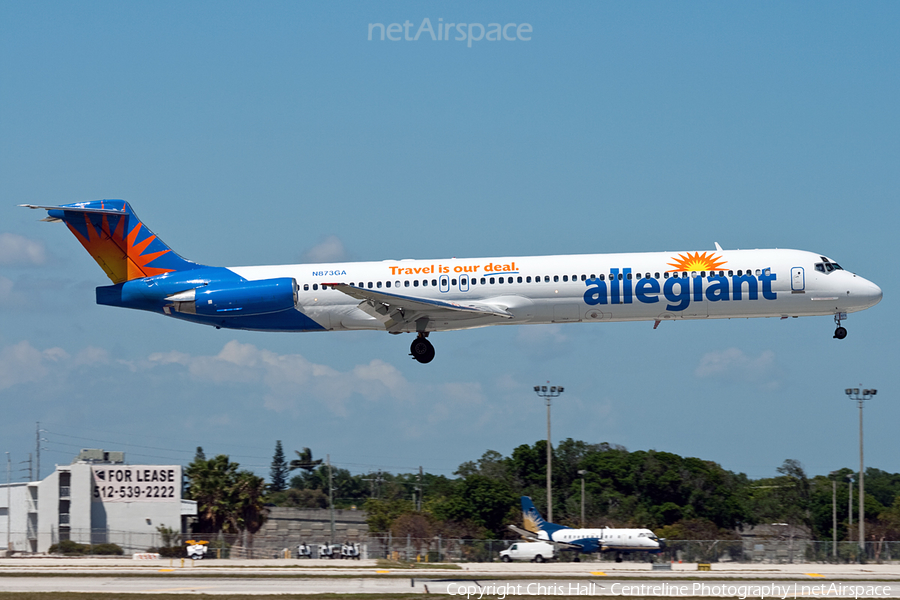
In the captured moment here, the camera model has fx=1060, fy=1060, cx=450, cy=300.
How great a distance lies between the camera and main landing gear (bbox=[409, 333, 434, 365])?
38750 millimetres

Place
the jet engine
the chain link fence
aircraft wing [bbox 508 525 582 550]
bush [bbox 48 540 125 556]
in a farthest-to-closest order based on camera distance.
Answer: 1. bush [bbox 48 540 125 556]
2. aircraft wing [bbox 508 525 582 550]
3. the chain link fence
4. the jet engine

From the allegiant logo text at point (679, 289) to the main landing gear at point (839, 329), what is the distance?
2.93 meters

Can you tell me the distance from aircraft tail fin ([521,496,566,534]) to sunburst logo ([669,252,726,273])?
19164mm

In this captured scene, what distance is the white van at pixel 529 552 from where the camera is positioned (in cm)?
4776

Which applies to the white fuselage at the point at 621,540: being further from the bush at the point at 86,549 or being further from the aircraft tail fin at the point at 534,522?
the bush at the point at 86,549

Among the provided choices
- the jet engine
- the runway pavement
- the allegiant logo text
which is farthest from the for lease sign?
the allegiant logo text

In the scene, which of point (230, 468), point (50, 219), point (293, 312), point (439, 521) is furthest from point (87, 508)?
point (293, 312)

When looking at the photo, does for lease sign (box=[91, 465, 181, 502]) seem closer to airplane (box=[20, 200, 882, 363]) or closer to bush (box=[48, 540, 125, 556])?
bush (box=[48, 540, 125, 556])

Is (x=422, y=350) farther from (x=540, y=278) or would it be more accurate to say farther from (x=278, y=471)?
(x=278, y=471)

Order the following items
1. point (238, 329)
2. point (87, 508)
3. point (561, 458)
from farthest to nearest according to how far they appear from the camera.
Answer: point (561, 458) → point (87, 508) → point (238, 329)

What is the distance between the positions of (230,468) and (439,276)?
113 feet

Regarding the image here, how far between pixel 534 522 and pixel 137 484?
1049 inches

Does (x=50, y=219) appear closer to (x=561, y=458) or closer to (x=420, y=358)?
(x=420, y=358)

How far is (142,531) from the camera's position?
64875 millimetres
